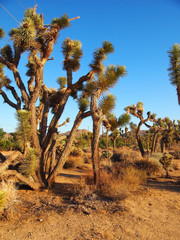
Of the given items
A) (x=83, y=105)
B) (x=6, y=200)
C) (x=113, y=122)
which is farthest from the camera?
(x=113, y=122)

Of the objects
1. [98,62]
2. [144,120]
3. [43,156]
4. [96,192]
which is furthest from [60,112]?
[144,120]

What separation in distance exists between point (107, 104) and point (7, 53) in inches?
179

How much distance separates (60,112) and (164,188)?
17.2 feet

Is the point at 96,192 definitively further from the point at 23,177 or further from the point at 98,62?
the point at 98,62

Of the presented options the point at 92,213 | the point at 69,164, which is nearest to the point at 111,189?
the point at 92,213

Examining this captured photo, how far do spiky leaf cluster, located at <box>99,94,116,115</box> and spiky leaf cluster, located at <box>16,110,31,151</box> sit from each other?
2.73m

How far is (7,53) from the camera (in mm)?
7520

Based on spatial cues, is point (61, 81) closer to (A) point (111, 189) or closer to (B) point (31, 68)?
(B) point (31, 68)

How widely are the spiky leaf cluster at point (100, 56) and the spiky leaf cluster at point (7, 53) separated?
10.9ft

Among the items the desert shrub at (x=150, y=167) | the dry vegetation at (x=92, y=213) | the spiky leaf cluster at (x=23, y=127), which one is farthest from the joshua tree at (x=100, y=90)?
the desert shrub at (x=150, y=167)

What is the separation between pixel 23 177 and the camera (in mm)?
5961

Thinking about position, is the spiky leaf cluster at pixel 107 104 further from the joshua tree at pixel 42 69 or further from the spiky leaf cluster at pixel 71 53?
the spiky leaf cluster at pixel 71 53

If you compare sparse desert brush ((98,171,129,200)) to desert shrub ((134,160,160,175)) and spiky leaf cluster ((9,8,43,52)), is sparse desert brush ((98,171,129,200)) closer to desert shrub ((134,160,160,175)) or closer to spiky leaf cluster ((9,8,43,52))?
desert shrub ((134,160,160,175))

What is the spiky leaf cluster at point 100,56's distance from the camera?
734 cm
